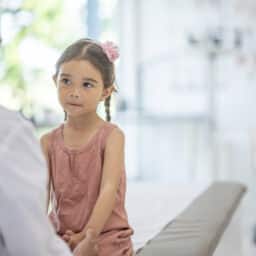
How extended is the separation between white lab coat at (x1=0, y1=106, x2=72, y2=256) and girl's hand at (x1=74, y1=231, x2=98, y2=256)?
199 mm

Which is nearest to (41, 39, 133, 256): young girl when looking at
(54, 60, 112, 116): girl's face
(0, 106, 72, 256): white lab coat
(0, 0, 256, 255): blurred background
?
(54, 60, 112, 116): girl's face

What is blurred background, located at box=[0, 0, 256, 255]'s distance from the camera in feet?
12.7

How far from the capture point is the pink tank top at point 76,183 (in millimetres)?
1155

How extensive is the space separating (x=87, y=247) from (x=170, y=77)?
10.4 feet

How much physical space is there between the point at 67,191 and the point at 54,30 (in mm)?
2919

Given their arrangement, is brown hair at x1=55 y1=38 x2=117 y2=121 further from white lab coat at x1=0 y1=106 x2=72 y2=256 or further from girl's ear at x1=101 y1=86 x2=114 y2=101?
white lab coat at x1=0 y1=106 x2=72 y2=256

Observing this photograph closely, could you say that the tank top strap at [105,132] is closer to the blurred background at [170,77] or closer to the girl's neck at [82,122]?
the girl's neck at [82,122]

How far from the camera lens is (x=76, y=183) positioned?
1.16 metres

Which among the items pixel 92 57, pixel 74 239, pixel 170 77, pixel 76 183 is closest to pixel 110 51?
pixel 92 57

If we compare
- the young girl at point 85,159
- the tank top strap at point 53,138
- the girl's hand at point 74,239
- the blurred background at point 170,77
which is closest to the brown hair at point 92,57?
the young girl at point 85,159

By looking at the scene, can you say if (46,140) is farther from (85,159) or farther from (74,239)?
(74,239)

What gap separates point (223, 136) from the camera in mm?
3986

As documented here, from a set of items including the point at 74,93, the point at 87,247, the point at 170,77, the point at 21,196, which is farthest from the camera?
the point at 170,77

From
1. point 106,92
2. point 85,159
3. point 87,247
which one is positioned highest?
point 106,92
